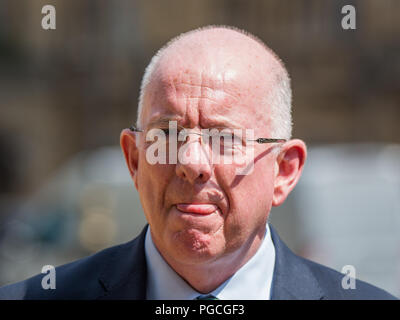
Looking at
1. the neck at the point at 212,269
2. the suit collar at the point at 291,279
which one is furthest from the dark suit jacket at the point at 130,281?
the neck at the point at 212,269

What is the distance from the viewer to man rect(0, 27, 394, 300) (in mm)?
2658

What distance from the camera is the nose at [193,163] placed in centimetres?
→ 261

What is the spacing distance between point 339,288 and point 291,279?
236mm

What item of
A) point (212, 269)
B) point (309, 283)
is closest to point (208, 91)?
point (212, 269)

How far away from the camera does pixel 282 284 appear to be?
2.88m

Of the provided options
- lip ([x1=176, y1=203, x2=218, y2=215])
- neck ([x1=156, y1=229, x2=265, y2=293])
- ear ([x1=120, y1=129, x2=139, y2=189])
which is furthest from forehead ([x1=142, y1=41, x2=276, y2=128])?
neck ([x1=156, y1=229, x2=265, y2=293])

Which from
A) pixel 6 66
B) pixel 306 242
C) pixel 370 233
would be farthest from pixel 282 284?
pixel 6 66

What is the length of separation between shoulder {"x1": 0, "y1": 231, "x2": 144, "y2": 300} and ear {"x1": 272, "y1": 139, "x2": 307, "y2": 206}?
68 cm

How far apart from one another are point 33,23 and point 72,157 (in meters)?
3.80

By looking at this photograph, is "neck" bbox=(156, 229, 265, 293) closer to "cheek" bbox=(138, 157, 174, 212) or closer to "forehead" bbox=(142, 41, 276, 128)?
"cheek" bbox=(138, 157, 174, 212)

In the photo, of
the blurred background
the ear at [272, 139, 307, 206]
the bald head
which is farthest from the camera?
the blurred background

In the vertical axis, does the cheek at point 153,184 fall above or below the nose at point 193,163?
below

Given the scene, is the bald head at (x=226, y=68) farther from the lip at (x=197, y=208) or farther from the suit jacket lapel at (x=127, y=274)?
the suit jacket lapel at (x=127, y=274)

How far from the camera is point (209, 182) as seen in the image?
105 inches
